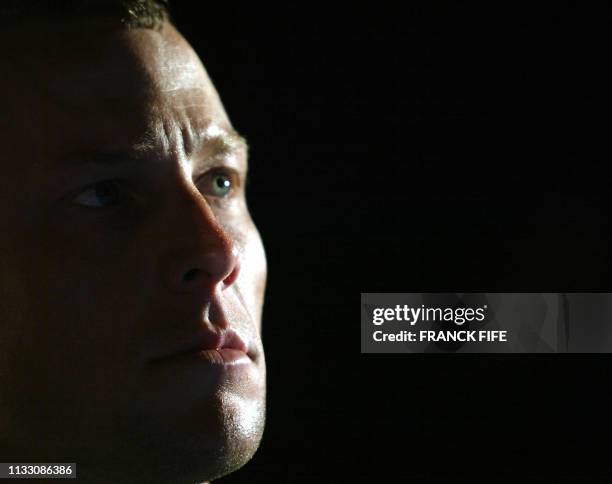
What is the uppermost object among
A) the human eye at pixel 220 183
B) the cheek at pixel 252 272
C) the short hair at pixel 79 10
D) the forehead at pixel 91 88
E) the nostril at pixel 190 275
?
the short hair at pixel 79 10

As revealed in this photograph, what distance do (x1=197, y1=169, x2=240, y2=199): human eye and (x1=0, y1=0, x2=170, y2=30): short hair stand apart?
0.27 m

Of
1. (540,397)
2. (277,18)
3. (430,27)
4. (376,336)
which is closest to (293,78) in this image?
(277,18)

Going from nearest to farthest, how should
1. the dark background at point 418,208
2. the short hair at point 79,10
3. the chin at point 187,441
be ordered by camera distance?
the chin at point 187,441
the short hair at point 79,10
the dark background at point 418,208

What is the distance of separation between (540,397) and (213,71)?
1068 mm

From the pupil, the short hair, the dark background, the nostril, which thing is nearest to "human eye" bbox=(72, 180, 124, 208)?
the pupil

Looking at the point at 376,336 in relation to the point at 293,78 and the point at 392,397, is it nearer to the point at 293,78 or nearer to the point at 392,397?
the point at 392,397

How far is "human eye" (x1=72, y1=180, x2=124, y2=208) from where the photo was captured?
50.5 inches

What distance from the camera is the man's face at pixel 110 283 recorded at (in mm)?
1229

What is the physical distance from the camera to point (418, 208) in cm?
196

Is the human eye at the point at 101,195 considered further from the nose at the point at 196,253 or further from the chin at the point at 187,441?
the chin at the point at 187,441

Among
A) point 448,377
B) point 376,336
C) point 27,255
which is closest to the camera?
point 27,255

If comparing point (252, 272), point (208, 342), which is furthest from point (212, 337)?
point (252, 272)

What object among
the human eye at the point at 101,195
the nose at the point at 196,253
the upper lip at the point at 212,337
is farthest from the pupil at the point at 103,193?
the upper lip at the point at 212,337

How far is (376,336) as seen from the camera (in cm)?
180
